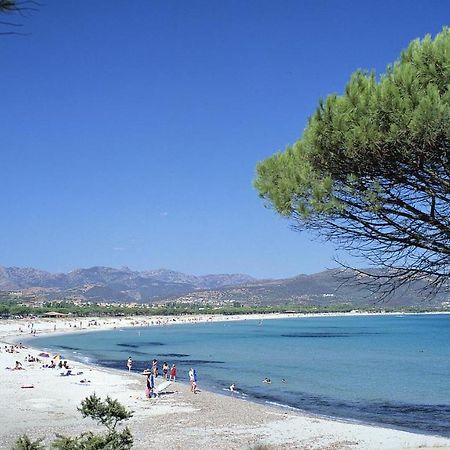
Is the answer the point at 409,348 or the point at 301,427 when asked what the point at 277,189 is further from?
the point at 409,348

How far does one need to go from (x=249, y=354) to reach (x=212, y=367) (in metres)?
14.4

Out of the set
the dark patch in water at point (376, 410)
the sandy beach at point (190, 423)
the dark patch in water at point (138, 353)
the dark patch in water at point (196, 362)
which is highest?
the sandy beach at point (190, 423)

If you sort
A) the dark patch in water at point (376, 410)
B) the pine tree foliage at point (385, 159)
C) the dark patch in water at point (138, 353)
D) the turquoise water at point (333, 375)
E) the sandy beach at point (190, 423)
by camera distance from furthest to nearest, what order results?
1. the dark patch in water at point (138, 353)
2. the turquoise water at point (333, 375)
3. the dark patch in water at point (376, 410)
4. the sandy beach at point (190, 423)
5. the pine tree foliage at point (385, 159)

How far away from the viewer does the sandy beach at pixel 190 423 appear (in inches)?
699

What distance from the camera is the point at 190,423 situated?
20.7m

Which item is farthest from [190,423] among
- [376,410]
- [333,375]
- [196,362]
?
[196,362]

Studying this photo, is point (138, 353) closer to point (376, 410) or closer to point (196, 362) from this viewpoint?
point (196, 362)

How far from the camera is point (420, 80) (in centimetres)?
765

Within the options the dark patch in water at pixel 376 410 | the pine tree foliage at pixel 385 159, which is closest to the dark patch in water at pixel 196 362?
the dark patch in water at pixel 376 410

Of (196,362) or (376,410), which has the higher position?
(376,410)

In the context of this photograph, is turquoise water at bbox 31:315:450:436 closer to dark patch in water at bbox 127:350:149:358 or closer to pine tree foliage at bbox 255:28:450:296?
dark patch in water at bbox 127:350:149:358

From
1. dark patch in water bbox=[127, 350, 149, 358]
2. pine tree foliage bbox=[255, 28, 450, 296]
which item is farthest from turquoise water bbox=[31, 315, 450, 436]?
pine tree foliage bbox=[255, 28, 450, 296]

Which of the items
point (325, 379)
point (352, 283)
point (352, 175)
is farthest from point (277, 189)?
point (325, 379)

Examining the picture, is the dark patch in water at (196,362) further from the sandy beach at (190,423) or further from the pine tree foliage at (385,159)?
the pine tree foliage at (385,159)
